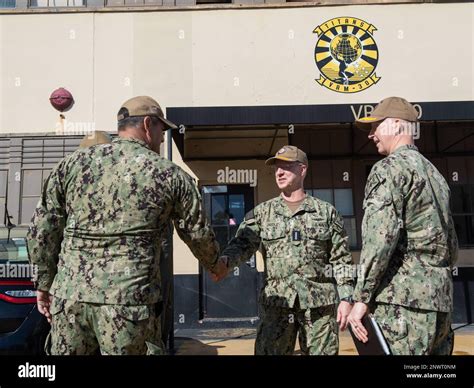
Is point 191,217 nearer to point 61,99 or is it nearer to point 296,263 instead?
point 296,263

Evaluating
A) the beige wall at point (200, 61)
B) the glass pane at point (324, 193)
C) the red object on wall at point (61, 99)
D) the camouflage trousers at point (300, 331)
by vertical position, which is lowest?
the camouflage trousers at point (300, 331)

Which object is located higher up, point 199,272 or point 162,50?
point 162,50

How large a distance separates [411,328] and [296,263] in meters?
1.03

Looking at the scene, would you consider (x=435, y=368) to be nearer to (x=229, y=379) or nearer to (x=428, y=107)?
(x=229, y=379)

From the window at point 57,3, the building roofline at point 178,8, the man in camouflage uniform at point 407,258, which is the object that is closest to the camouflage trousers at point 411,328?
the man in camouflage uniform at point 407,258

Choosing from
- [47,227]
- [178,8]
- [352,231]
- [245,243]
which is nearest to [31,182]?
[178,8]

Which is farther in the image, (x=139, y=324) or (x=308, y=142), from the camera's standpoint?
(x=308, y=142)

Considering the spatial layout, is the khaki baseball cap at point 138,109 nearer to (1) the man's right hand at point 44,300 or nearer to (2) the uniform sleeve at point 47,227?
(2) the uniform sleeve at point 47,227

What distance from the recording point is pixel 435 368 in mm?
2574

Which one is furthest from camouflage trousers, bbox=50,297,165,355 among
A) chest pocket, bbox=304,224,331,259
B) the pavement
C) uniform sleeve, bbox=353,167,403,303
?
the pavement

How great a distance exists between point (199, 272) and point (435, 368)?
17.7 feet

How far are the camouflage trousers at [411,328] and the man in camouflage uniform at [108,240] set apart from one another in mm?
1106

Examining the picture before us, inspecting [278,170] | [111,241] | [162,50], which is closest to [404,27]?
[162,50]

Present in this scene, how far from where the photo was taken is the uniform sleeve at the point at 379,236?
230 cm
